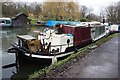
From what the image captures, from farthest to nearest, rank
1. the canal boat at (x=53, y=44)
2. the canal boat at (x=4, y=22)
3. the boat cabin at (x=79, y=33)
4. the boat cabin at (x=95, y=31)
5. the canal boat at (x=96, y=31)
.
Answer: the canal boat at (x=4, y=22) < the canal boat at (x=96, y=31) < the boat cabin at (x=95, y=31) < the boat cabin at (x=79, y=33) < the canal boat at (x=53, y=44)

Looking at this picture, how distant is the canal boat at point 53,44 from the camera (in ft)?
48.4

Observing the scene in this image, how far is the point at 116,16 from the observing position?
2473 inches

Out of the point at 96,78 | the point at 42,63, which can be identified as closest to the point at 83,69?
the point at 96,78

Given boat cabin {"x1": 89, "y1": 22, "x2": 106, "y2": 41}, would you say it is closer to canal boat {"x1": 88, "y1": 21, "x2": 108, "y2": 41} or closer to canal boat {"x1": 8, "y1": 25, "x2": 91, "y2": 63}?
canal boat {"x1": 88, "y1": 21, "x2": 108, "y2": 41}

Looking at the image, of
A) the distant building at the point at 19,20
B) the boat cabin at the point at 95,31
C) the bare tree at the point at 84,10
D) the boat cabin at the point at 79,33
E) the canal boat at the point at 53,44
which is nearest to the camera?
the canal boat at the point at 53,44

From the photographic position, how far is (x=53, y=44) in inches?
634

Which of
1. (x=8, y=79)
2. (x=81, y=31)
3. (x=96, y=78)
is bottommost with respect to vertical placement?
(x=8, y=79)

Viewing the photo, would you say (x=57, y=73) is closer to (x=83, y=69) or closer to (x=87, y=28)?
(x=83, y=69)

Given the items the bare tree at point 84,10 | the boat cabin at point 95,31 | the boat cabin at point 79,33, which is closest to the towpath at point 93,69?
the boat cabin at point 79,33

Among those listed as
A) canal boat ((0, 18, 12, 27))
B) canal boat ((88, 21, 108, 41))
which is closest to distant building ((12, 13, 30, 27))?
canal boat ((0, 18, 12, 27))

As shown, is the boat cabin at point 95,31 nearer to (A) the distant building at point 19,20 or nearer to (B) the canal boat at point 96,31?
(B) the canal boat at point 96,31

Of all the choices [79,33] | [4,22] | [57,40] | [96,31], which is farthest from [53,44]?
[4,22]

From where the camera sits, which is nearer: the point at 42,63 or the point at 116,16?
the point at 42,63

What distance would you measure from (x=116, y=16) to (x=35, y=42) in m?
51.3
